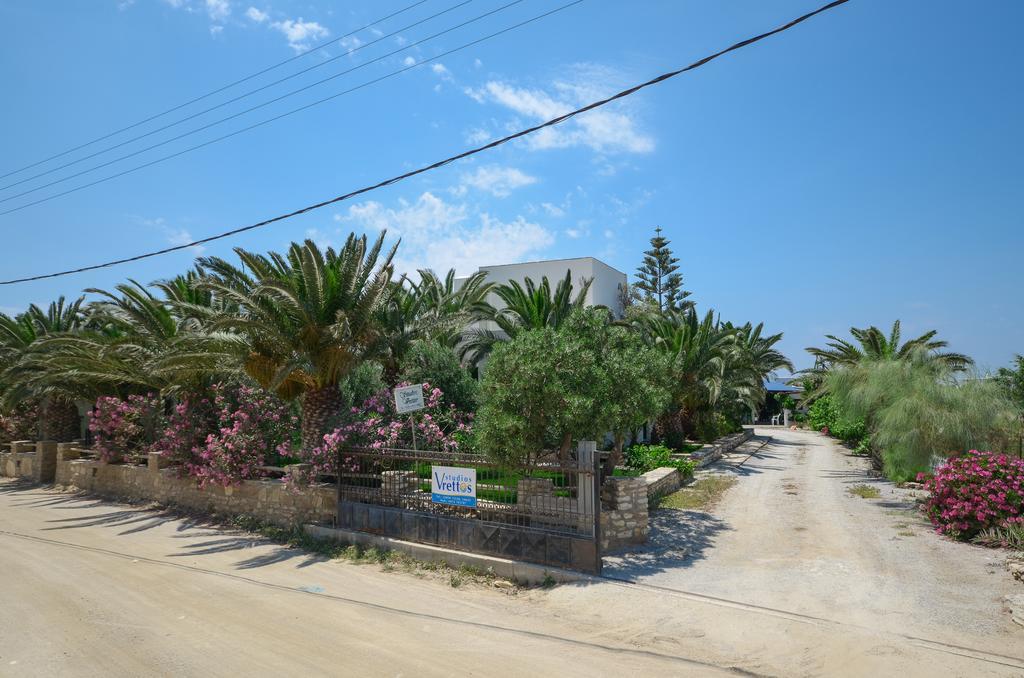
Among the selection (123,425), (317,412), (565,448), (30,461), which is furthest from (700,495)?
(30,461)

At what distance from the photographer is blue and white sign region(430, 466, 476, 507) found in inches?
404

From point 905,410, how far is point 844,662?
989 cm

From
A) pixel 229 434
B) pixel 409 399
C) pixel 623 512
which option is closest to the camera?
pixel 623 512

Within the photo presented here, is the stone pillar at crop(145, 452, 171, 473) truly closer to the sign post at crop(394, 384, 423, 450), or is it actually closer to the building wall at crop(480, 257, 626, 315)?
the sign post at crop(394, 384, 423, 450)

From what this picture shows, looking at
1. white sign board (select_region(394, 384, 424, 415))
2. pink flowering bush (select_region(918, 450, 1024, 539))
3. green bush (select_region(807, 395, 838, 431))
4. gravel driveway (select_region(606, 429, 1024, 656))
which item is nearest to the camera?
gravel driveway (select_region(606, 429, 1024, 656))

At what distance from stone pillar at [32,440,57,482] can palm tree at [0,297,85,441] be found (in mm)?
1388

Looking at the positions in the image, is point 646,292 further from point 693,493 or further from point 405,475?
point 405,475

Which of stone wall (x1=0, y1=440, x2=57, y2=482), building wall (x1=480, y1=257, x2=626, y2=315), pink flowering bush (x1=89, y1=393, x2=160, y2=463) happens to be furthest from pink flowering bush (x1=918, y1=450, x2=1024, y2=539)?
stone wall (x1=0, y1=440, x2=57, y2=482)

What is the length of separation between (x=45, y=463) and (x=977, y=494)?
89.5ft

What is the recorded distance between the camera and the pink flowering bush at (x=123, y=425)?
17.8m

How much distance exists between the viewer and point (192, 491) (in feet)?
51.0

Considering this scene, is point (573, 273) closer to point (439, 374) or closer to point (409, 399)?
point (439, 374)

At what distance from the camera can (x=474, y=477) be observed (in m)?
10.2

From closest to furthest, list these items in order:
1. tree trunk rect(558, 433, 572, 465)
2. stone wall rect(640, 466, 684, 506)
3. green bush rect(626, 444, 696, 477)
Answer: tree trunk rect(558, 433, 572, 465) < stone wall rect(640, 466, 684, 506) < green bush rect(626, 444, 696, 477)
